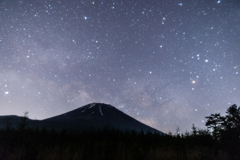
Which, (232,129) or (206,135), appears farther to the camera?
(206,135)

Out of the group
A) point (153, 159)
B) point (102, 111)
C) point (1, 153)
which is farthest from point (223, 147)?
point (102, 111)

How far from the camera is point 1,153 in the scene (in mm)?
7496

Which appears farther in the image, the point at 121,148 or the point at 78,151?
the point at 121,148

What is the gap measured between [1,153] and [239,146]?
660 inches

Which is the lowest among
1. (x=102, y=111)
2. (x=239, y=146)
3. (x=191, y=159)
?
(x=191, y=159)

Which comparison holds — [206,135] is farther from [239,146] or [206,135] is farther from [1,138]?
[1,138]

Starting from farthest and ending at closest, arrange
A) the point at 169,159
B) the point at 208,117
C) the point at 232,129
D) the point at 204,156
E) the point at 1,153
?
the point at 208,117 < the point at 232,129 < the point at 204,156 < the point at 169,159 < the point at 1,153

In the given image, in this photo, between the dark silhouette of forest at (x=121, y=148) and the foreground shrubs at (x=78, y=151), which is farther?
the dark silhouette of forest at (x=121, y=148)

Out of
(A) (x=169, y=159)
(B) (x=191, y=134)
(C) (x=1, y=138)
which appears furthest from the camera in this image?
(B) (x=191, y=134)

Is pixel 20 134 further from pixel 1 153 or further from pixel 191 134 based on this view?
pixel 191 134

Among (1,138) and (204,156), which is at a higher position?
(1,138)

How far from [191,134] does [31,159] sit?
837 inches

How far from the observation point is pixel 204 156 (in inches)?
390

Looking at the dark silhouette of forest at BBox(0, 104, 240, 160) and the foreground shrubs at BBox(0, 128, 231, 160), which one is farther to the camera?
the dark silhouette of forest at BBox(0, 104, 240, 160)
